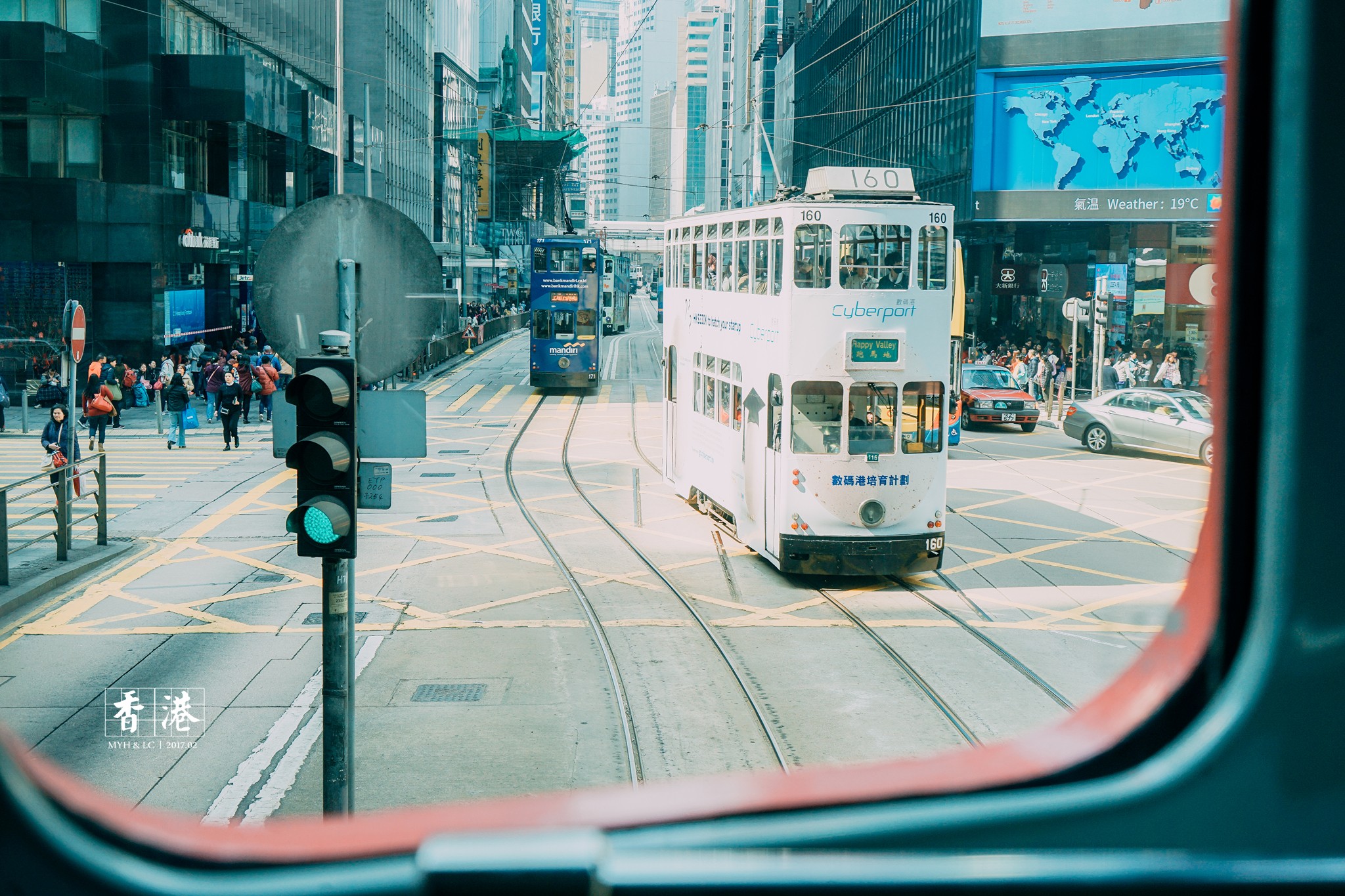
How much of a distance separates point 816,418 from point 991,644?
3002 mm

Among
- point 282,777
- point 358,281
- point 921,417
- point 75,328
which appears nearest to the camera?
point 358,281

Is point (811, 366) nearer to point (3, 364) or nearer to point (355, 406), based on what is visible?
point (355, 406)

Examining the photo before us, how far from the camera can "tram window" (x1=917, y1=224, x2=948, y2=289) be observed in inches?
506

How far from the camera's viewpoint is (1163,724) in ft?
6.30

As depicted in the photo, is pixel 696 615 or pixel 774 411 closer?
pixel 696 615

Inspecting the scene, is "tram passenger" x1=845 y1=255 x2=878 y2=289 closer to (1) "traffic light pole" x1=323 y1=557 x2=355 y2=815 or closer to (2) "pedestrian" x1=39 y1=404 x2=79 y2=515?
(1) "traffic light pole" x1=323 y1=557 x2=355 y2=815

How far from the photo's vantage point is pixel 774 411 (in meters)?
13.5

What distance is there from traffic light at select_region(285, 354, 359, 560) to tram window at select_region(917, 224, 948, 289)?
318 inches

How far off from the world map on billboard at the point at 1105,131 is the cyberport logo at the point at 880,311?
239 cm

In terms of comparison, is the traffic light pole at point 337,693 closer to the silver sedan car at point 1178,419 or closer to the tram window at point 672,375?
the silver sedan car at point 1178,419

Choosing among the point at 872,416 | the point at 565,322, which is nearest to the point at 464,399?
the point at 565,322

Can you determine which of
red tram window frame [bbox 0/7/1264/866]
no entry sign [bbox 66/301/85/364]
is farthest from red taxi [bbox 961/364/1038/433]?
red tram window frame [bbox 0/7/1264/866]

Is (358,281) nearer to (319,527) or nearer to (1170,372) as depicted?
(319,527)

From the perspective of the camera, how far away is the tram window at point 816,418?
13047 millimetres
